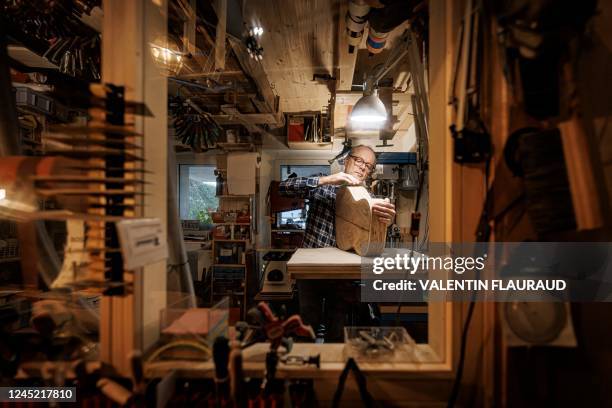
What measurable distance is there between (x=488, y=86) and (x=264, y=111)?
219 centimetres

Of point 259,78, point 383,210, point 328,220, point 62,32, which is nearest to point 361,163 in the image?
point 328,220

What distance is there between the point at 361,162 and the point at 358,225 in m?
0.65

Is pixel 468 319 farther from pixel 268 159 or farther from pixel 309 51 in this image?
pixel 268 159

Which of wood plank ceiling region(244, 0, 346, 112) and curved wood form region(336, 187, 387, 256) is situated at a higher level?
wood plank ceiling region(244, 0, 346, 112)

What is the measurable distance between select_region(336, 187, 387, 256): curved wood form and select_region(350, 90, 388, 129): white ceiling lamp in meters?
0.50

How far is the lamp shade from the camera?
66.4 inches

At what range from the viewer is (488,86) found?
26.8 inches

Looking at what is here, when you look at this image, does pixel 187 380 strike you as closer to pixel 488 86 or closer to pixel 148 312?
pixel 148 312

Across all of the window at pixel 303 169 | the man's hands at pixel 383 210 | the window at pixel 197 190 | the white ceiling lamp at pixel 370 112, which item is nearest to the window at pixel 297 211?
the window at pixel 303 169

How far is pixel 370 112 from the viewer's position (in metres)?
1.69

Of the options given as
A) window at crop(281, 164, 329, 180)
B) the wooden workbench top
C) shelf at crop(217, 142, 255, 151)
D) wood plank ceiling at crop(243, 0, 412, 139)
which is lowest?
the wooden workbench top

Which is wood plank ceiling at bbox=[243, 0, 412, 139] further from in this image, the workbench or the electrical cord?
the workbench

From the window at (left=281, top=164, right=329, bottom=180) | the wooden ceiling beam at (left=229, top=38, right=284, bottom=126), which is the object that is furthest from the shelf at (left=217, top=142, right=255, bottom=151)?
the window at (left=281, top=164, right=329, bottom=180)

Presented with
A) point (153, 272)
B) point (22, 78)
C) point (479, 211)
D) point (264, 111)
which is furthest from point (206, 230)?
point (479, 211)
